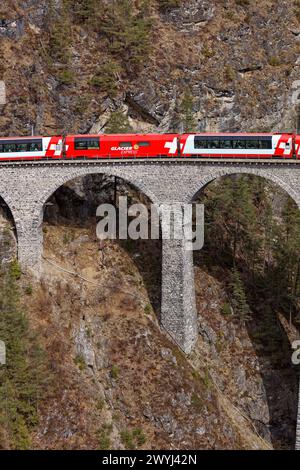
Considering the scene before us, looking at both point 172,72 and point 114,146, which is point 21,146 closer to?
point 114,146

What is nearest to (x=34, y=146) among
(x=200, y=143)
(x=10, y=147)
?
(x=10, y=147)

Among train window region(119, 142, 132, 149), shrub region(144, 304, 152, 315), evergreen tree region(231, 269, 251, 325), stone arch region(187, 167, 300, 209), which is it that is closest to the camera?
stone arch region(187, 167, 300, 209)

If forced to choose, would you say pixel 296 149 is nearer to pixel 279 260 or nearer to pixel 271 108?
pixel 279 260

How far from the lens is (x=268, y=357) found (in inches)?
2936

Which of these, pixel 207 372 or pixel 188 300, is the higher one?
pixel 188 300

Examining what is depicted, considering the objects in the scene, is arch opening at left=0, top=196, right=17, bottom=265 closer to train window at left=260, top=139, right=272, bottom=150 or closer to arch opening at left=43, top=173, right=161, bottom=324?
arch opening at left=43, top=173, right=161, bottom=324

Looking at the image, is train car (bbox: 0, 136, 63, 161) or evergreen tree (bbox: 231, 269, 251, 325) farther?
evergreen tree (bbox: 231, 269, 251, 325)

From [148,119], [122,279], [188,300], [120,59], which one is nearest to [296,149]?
[188,300]

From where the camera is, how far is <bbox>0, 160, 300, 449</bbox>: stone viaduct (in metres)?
66.9

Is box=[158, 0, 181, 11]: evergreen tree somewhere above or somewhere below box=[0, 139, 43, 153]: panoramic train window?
above

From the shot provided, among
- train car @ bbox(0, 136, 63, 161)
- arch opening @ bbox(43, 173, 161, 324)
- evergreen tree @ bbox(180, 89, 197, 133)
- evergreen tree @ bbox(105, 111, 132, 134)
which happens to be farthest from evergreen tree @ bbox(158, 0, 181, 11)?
train car @ bbox(0, 136, 63, 161)

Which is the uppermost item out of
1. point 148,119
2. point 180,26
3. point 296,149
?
point 180,26

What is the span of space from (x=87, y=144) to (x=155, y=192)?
9188 millimetres

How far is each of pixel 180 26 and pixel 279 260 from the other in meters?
40.6
